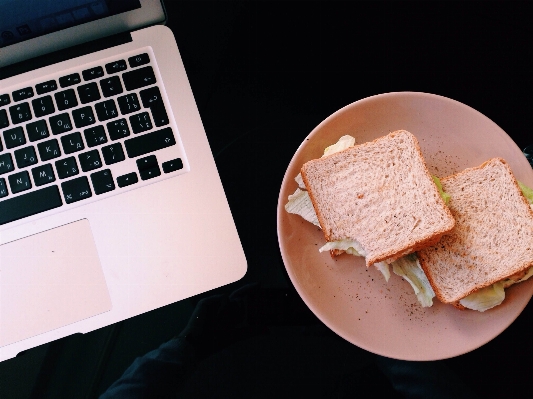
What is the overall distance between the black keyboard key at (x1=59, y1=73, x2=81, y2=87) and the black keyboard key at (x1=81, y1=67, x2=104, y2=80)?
13 mm

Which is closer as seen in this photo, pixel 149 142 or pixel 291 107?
pixel 149 142

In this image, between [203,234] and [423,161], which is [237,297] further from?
[423,161]

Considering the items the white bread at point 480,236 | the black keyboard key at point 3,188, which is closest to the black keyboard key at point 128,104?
the black keyboard key at point 3,188

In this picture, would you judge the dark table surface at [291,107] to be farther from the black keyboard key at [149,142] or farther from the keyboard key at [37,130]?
the keyboard key at [37,130]

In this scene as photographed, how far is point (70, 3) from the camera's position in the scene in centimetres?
71

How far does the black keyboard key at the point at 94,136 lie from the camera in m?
0.75

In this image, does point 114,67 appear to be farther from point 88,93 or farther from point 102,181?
point 102,181

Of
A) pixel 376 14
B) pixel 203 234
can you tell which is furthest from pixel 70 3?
pixel 376 14

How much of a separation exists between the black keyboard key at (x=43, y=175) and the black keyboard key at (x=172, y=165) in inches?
7.1

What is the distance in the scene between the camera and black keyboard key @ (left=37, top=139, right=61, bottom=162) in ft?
2.46

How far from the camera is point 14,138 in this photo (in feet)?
2.48

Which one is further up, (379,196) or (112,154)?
(112,154)

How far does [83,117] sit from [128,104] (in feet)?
0.25

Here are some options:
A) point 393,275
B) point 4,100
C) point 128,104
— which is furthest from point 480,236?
point 4,100
